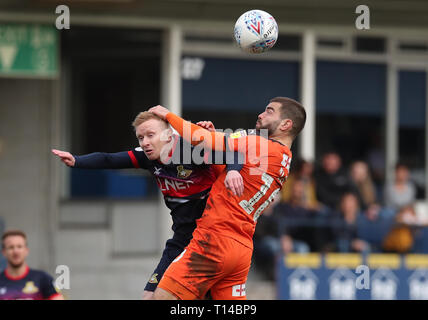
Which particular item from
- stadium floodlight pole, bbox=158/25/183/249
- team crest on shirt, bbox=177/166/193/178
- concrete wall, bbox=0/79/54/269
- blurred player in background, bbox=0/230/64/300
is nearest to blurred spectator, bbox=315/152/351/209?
stadium floodlight pole, bbox=158/25/183/249

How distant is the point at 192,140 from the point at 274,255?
21.1ft

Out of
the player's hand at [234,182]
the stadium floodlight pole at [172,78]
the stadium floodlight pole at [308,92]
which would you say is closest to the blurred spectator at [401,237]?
the stadium floodlight pole at [308,92]

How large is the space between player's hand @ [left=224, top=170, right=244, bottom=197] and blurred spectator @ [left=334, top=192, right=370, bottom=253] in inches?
257

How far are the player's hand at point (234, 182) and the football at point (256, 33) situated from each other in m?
1.16

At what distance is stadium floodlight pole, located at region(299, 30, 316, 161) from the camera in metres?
13.2

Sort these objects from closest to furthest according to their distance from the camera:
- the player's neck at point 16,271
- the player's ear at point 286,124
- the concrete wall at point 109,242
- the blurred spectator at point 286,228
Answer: the player's ear at point 286,124
the player's neck at point 16,271
the blurred spectator at point 286,228
the concrete wall at point 109,242

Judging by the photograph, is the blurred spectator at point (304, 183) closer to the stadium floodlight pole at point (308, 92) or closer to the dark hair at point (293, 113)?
the stadium floodlight pole at point (308, 92)

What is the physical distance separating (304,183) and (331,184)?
481 millimetres

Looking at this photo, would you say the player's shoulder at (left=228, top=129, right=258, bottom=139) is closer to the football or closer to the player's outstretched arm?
the football

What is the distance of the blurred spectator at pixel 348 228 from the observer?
37.4 feet

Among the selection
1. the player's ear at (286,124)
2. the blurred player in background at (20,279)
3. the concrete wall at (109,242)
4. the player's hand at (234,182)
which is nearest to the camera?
the player's hand at (234,182)

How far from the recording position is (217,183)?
18.1 ft

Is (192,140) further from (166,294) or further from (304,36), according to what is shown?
(304,36)

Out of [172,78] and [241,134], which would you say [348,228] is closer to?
[172,78]
